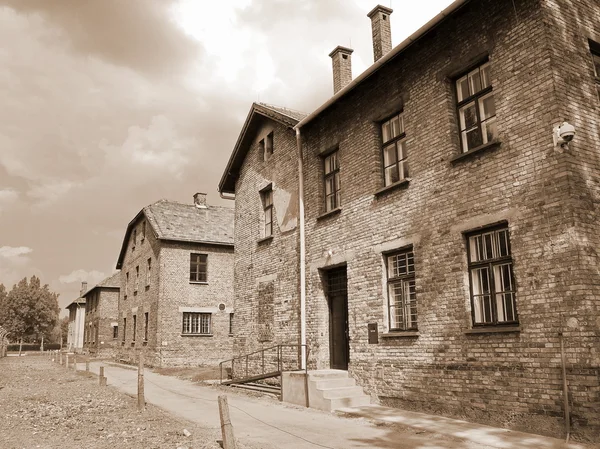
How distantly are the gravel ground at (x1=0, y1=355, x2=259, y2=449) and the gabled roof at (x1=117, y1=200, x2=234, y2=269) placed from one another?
43.5 ft

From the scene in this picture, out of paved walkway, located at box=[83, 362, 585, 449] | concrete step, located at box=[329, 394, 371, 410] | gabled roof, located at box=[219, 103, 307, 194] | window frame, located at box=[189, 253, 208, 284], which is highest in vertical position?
gabled roof, located at box=[219, 103, 307, 194]

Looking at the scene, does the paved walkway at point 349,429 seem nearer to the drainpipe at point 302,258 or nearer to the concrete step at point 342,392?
the concrete step at point 342,392

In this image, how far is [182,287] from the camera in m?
Result: 26.8

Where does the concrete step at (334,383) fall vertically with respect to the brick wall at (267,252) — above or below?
below

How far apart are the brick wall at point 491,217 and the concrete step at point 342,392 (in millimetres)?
212

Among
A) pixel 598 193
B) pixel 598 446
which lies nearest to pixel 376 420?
pixel 598 446

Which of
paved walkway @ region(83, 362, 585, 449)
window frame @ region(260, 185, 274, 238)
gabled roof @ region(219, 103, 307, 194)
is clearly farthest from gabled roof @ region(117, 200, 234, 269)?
paved walkway @ region(83, 362, 585, 449)

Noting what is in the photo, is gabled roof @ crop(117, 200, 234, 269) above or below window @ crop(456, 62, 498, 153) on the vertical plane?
above

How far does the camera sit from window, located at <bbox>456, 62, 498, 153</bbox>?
9148 millimetres

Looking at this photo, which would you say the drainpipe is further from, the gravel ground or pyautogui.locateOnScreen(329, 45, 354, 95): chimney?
the gravel ground

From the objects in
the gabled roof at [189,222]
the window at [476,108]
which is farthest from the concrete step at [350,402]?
the gabled roof at [189,222]

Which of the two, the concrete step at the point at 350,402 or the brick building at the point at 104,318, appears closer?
the concrete step at the point at 350,402

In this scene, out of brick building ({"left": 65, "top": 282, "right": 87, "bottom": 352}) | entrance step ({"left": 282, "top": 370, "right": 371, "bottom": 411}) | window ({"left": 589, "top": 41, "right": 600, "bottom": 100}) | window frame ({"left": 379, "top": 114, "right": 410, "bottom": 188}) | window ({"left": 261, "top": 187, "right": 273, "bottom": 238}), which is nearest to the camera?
window ({"left": 589, "top": 41, "right": 600, "bottom": 100})

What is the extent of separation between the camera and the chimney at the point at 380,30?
13740 millimetres
